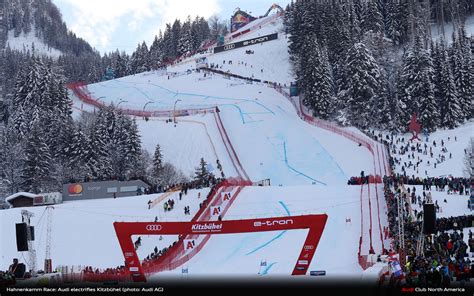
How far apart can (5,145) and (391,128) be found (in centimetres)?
3245

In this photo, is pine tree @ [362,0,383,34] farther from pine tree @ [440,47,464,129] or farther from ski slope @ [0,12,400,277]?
pine tree @ [440,47,464,129]

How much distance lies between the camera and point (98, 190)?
43906 millimetres

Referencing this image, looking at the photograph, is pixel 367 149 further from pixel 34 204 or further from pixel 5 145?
pixel 5 145

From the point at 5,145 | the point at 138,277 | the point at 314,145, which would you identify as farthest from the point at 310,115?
the point at 138,277

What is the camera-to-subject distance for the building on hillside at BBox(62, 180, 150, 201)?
43.7 metres

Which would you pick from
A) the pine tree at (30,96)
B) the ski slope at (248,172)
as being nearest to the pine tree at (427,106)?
the ski slope at (248,172)

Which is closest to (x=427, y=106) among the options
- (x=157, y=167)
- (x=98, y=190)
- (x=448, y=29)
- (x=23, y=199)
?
(x=157, y=167)

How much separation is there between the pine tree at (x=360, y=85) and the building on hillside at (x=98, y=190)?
74.7 feet

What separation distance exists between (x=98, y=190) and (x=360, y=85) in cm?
2651

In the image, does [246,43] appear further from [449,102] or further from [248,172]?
[248,172]

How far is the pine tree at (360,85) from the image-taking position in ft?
193

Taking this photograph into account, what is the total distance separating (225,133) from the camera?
5812 cm

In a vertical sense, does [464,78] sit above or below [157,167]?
above

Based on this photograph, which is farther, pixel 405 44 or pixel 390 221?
pixel 405 44
